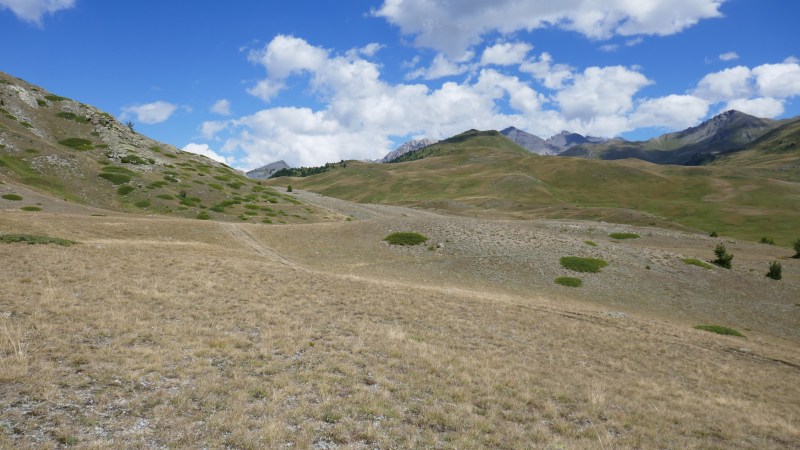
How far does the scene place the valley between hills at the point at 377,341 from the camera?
1049 centimetres

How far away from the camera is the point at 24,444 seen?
810 centimetres

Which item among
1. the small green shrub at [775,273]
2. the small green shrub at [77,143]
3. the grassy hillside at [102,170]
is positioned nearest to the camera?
the small green shrub at [775,273]

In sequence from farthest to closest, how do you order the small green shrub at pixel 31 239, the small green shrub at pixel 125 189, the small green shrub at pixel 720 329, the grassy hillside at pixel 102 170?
the small green shrub at pixel 125 189, the grassy hillside at pixel 102 170, the small green shrub at pixel 720 329, the small green shrub at pixel 31 239

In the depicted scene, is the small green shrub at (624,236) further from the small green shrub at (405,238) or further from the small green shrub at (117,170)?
the small green shrub at (117,170)

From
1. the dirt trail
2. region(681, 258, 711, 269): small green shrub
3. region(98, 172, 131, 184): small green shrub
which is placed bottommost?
region(681, 258, 711, 269): small green shrub

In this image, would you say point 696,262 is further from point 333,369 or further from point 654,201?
point 654,201

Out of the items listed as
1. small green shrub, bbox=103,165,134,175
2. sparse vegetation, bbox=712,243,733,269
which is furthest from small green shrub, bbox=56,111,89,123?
sparse vegetation, bbox=712,243,733,269

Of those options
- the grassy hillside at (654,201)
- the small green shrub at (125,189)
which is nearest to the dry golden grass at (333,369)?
the small green shrub at (125,189)

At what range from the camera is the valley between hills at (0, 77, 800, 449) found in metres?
10.5

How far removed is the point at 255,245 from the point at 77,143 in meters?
66.4

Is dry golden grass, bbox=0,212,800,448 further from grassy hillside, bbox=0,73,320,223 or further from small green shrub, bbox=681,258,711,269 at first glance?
grassy hillside, bbox=0,73,320,223

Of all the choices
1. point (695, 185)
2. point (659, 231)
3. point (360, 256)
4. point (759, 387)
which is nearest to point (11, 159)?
point (360, 256)

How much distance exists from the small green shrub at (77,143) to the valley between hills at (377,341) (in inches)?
1318

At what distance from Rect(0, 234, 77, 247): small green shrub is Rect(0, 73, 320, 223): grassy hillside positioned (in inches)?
1004
